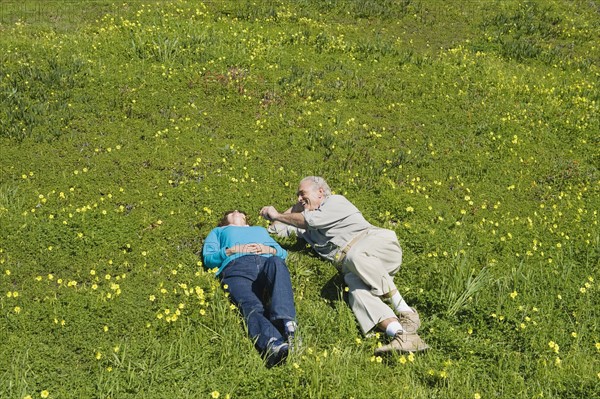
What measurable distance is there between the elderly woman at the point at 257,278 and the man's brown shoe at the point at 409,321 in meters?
1.18

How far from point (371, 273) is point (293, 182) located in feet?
9.83

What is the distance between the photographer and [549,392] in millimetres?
5711

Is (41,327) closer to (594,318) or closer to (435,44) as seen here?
(594,318)

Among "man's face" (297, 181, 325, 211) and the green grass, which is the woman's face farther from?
"man's face" (297, 181, 325, 211)

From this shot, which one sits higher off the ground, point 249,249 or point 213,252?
point 249,249

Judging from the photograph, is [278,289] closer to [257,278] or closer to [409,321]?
[257,278]

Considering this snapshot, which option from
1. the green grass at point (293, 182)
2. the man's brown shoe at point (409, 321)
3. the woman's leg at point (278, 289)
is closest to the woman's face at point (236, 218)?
the green grass at point (293, 182)

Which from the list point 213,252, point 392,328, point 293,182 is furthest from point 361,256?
point 293,182

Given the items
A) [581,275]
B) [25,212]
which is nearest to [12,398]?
[25,212]

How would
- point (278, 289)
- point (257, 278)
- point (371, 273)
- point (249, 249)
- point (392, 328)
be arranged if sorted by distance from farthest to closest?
point (249, 249), point (257, 278), point (371, 273), point (278, 289), point (392, 328)

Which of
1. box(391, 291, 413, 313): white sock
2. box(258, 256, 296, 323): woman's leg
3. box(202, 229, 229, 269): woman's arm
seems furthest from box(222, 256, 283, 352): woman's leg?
box(391, 291, 413, 313): white sock

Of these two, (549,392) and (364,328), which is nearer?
(549,392)

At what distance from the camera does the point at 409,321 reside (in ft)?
21.3

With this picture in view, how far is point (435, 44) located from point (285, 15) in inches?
138
